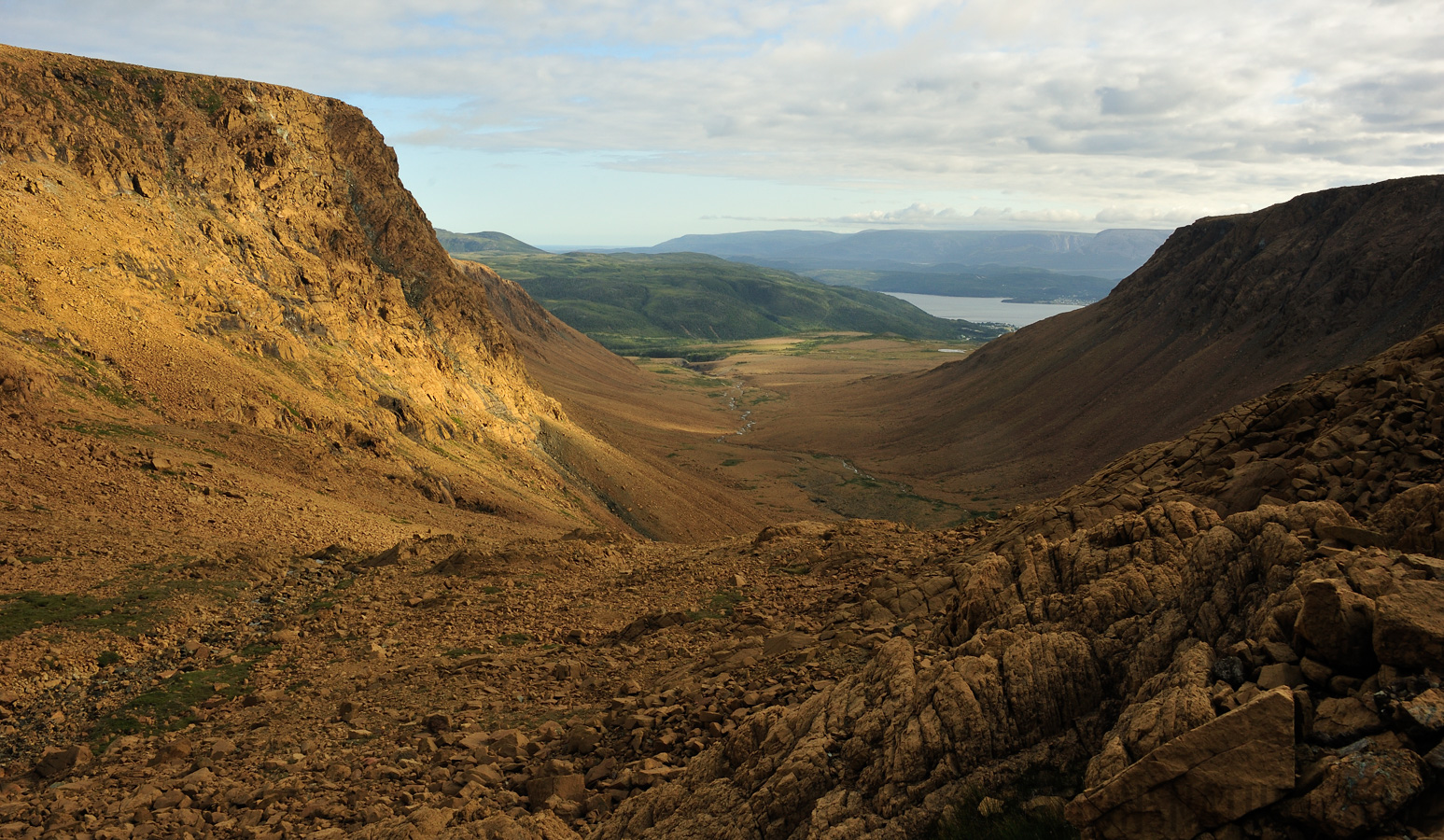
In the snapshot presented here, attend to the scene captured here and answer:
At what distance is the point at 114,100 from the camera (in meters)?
29.2

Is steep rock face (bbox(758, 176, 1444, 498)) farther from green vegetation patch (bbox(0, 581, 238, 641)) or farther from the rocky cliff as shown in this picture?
green vegetation patch (bbox(0, 581, 238, 641))

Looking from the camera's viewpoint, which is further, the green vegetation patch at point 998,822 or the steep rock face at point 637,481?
the steep rock face at point 637,481

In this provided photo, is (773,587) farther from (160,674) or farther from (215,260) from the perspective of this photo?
(215,260)

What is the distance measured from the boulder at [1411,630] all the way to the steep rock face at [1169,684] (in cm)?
1

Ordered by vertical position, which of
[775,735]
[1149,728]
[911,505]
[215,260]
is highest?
[215,260]

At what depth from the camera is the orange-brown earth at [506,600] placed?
6117 mm

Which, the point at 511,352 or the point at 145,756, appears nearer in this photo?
the point at 145,756

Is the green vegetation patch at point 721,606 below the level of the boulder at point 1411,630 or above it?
below

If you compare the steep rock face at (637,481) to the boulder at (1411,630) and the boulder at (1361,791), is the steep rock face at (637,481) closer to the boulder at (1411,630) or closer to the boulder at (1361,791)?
the boulder at (1411,630)

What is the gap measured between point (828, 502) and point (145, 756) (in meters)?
45.8

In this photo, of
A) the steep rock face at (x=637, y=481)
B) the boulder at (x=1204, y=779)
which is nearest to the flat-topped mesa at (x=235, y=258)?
the steep rock face at (x=637, y=481)

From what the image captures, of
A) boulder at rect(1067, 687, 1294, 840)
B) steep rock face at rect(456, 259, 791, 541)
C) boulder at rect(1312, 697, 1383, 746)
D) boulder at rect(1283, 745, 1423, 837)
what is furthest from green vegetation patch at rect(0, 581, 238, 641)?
steep rock face at rect(456, 259, 791, 541)

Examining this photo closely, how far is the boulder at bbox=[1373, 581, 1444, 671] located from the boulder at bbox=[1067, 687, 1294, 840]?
2.76ft

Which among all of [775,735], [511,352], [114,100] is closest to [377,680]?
[775,735]
